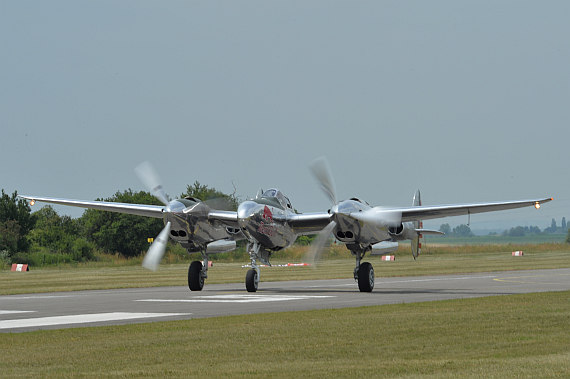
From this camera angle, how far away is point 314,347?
1316 centimetres

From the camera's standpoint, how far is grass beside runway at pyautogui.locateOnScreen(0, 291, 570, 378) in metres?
11.0

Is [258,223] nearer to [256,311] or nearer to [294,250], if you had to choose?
[256,311]

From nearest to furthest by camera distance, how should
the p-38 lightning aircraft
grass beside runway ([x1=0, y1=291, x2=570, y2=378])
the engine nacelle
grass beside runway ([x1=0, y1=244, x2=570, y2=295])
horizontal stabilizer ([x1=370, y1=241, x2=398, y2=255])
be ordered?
1. grass beside runway ([x1=0, y1=291, x2=570, y2=378])
2. the p-38 lightning aircraft
3. the engine nacelle
4. horizontal stabilizer ([x1=370, y1=241, x2=398, y2=255])
5. grass beside runway ([x1=0, y1=244, x2=570, y2=295])

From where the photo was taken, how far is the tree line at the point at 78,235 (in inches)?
2990

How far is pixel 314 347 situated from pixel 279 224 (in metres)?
15.9

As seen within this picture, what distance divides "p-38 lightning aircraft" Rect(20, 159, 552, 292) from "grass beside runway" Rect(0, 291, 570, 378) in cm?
893

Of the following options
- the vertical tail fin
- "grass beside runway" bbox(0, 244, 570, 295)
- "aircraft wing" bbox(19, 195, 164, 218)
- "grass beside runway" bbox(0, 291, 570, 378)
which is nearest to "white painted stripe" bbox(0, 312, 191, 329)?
"grass beside runway" bbox(0, 291, 570, 378)

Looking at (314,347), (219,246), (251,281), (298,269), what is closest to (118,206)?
(219,246)

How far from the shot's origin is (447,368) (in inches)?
428

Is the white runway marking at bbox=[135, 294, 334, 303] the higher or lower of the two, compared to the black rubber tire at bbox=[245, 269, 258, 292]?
lower

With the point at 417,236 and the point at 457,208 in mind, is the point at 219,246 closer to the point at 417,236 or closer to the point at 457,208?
the point at 417,236

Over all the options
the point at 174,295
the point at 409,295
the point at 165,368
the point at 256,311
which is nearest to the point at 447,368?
the point at 165,368

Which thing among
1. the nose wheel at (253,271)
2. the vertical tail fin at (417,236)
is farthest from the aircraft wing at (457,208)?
the nose wheel at (253,271)

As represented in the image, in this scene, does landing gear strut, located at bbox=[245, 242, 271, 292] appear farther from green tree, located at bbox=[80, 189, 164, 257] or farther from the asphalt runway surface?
green tree, located at bbox=[80, 189, 164, 257]
